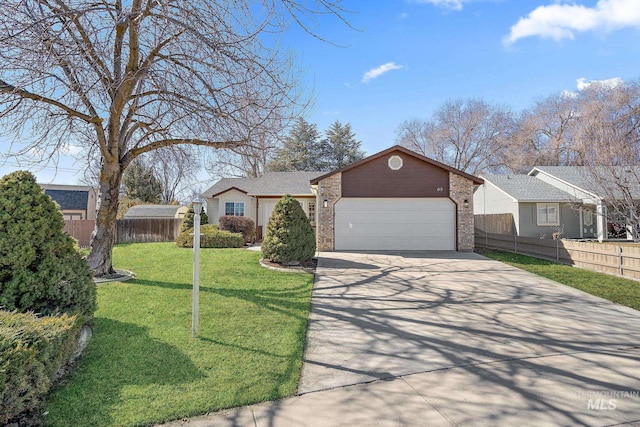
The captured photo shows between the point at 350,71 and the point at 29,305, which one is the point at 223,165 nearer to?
the point at 350,71

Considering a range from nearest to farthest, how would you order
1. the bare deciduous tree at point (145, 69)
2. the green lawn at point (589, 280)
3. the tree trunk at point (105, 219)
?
the bare deciduous tree at point (145, 69)
the green lawn at point (589, 280)
the tree trunk at point (105, 219)

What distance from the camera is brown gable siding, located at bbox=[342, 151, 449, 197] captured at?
1356 cm

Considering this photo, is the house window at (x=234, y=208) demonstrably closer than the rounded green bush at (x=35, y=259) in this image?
No

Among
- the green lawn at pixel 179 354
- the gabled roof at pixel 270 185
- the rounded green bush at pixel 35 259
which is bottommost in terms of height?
the green lawn at pixel 179 354

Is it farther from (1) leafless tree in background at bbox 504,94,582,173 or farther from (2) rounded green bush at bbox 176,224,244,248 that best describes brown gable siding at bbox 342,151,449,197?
(1) leafless tree in background at bbox 504,94,582,173

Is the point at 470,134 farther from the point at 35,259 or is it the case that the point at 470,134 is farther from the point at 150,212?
the point at 35,259

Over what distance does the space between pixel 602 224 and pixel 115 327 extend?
67.3ft

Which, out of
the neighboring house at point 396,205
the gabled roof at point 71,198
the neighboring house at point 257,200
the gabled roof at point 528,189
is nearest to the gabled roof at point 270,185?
the neighboring house at point 257,200

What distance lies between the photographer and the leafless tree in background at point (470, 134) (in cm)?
2973

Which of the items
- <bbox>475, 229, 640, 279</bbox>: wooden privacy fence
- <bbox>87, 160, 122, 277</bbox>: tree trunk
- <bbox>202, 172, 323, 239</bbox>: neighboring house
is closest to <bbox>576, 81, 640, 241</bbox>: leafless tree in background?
<bbox>475, 229, 640, 279</bbox>: wooden privacy fence

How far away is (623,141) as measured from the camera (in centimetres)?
1075

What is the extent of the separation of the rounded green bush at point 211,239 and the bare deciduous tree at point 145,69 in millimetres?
6456
